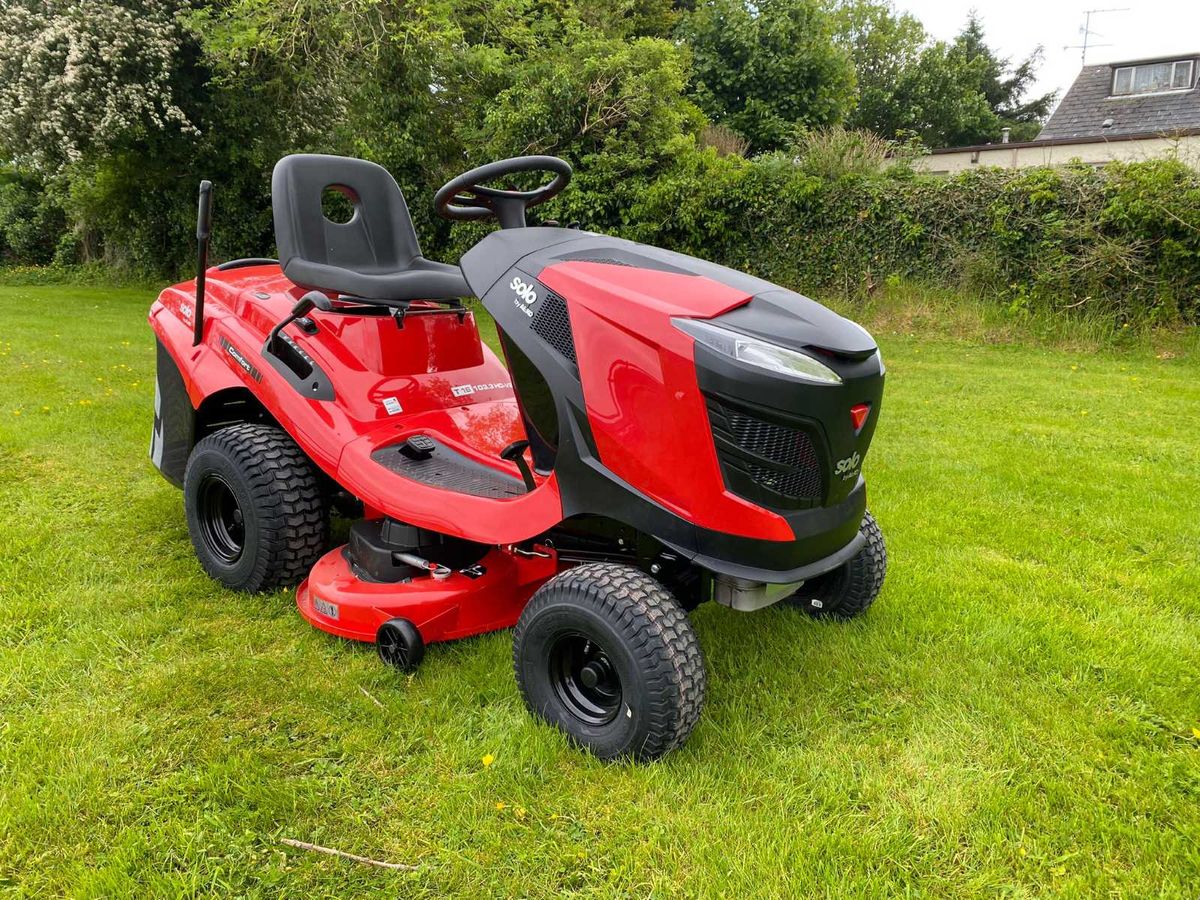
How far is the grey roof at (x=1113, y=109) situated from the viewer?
57.3 feet

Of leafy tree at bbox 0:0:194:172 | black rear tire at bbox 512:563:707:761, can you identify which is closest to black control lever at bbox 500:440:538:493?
black rear tire at bbox 512:563:707:761

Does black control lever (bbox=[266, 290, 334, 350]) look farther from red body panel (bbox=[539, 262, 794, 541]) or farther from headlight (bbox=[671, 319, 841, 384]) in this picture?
headlight (bbox=[671, 319, 841, 384])

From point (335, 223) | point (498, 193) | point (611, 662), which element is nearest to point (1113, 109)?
point (335, 223)

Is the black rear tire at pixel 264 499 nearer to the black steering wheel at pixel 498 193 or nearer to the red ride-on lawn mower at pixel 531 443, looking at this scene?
the red ride-on lawn mower at pixel 531 443

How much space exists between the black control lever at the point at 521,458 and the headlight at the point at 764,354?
0.73m

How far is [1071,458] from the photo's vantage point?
461 cm

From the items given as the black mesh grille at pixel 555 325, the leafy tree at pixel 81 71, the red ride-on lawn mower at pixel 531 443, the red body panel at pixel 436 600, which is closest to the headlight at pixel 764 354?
the red ride-on lawn mower at pixel 531 443

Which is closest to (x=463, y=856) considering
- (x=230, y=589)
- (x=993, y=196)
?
(x=230, y=589)

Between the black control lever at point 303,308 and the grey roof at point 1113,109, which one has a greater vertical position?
the grey roof at point 1113,109

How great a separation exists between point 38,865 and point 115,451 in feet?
11.1

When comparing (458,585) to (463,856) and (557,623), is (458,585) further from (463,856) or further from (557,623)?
(463,856)

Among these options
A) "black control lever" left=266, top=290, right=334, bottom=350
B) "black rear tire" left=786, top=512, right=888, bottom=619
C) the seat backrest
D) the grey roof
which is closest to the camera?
"black rear tire" left=786, top=512, right=888, bottom=619

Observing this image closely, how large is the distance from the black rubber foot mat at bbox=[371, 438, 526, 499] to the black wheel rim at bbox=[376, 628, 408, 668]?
446 millimetres

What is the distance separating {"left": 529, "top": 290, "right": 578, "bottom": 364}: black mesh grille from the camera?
2.05 meters
